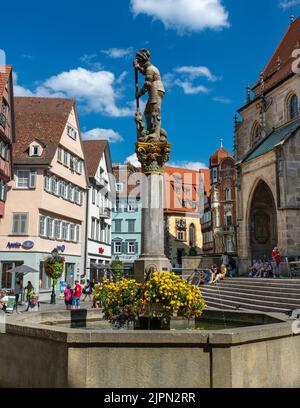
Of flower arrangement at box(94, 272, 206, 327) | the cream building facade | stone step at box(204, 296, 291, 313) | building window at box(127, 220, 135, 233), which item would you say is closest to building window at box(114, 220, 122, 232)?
building window at box(127, 220, 135, 233)

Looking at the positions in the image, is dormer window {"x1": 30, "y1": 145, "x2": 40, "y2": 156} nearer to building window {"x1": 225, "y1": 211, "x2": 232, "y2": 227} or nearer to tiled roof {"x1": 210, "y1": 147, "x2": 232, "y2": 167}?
building window {"x1": 225, "y1": 211, "x2": 232, "y2": 227}

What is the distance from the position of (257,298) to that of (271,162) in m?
12.8

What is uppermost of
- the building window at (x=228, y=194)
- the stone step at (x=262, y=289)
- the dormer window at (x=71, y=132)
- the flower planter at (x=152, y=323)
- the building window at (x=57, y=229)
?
the dormer window at (x=71, y=132)

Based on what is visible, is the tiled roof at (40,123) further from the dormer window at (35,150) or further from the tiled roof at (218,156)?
the tiled roof at (218,156)

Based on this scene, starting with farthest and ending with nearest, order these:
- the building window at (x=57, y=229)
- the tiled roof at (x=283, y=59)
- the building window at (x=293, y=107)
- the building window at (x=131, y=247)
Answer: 1. the building window at (x=131, y=247)
2. the tiled roof at (x=283, y=59)
3. the building window at (x=57, y=229)
4. the building window at (x=293, y=107)

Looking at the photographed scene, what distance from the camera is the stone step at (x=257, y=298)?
1565 centimetres

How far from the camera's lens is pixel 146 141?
1061 centimetres

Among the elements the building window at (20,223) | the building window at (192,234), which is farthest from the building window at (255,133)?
the building window at (192,234)

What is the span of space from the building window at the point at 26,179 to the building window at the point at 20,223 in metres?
1.97

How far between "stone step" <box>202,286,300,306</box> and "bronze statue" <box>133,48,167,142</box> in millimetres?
8538

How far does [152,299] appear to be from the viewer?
7547 millimetres

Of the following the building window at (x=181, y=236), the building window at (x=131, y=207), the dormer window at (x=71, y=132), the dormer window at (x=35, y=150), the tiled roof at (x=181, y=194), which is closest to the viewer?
the dormer window at (x=35, y=150)
